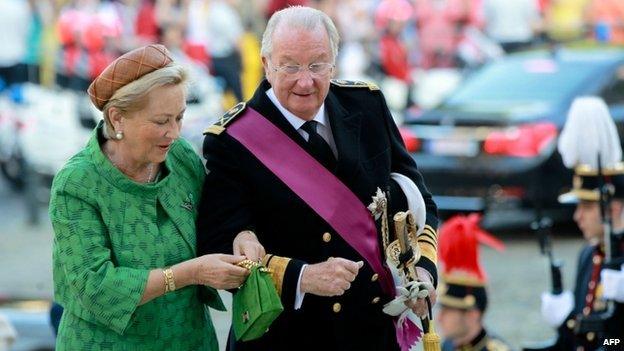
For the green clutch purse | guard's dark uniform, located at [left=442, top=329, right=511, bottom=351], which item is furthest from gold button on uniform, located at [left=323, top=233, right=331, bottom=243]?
guard's dark uniform, located at [left=442, top=329, right=511, bottom=351]

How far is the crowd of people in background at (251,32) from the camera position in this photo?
17.2 meters

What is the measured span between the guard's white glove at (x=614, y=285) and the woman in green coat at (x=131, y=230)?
1871 millimetres

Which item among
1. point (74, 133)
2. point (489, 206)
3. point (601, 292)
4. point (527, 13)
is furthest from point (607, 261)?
point (527, 13)

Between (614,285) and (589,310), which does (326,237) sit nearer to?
(614,285)

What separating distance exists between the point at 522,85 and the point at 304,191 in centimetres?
906

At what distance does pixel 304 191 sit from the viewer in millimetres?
4590

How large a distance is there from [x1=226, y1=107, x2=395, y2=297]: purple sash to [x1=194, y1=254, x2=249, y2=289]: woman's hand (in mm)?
357

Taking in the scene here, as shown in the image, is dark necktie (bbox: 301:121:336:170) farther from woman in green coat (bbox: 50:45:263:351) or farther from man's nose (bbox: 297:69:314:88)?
woman in green coat (bbox: 50:45:263:351)

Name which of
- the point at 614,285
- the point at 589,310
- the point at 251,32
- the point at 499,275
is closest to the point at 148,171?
the point at 614,285

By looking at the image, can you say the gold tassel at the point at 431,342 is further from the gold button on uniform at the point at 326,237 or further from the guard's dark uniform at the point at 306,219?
the gold button on uniform at the point at 326,237

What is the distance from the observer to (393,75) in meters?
19.8

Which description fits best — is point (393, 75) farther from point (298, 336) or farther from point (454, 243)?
point (298, 336)

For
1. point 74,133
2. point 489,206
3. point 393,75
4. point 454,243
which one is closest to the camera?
point 454,243

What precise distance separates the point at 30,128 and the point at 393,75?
5.78 metres
